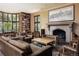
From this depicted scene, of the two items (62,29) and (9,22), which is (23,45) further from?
(62,29)

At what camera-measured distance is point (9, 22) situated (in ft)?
8.66

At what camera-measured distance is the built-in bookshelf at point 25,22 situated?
271 centimetres

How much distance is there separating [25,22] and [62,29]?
886mm

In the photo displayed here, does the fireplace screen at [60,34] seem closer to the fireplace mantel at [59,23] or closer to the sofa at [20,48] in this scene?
the fireplace mantel at [59,23]

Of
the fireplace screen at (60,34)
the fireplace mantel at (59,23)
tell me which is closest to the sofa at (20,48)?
the fireplace screen at (60,34)

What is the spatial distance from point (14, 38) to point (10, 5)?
0.73m

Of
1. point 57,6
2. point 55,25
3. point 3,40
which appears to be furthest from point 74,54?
point 3,40

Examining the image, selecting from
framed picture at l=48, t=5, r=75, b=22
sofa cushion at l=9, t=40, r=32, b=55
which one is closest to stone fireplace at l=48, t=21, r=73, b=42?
framed picture at l=48, t=5, r=75, b=22

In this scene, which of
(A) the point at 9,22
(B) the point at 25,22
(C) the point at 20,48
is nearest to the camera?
(C) the point at 20,48

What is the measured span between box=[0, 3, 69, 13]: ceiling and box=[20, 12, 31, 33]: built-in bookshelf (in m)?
0.11

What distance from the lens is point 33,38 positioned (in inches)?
105

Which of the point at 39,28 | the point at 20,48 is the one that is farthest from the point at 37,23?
the point at 20,48

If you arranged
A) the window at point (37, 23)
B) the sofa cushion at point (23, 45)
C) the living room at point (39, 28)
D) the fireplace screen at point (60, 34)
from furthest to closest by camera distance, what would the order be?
the window at point (37, 23), the fireplace screen at point (60, 34), the living room at point (39, 28), the sofa cushion at point (23, 45)

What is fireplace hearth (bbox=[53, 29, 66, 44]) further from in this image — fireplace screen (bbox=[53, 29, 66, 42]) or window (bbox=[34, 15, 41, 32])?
window (bbox=[34, 15, 41, 32])
